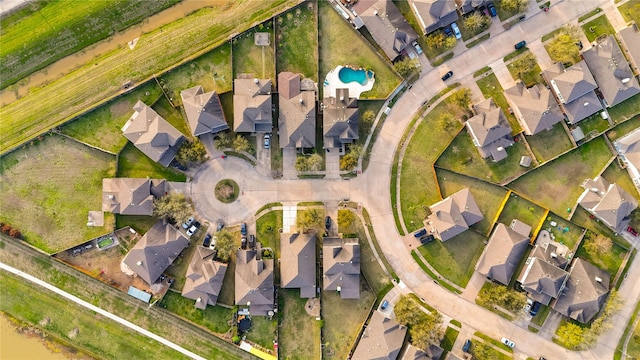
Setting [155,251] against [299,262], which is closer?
[299,262]

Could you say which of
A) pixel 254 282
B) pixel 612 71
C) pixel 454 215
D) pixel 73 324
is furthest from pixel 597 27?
pixel 73 324

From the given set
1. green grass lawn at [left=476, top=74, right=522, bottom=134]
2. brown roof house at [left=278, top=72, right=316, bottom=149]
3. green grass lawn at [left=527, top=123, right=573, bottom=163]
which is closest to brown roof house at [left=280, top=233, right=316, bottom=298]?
brown roof house at [left=278, top=72, right=316, bottom=149]

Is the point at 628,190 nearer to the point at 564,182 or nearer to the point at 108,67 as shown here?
the point at 564,182

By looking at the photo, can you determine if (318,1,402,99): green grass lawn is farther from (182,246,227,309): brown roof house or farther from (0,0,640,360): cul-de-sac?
(182,246,227,309): brown roof house

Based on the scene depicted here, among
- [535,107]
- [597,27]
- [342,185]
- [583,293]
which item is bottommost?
[342,185]

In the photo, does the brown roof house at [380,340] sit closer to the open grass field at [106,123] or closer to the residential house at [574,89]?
the residential house at [574,89]

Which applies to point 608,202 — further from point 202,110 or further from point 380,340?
point 202,110

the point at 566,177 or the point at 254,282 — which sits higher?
the point at 566,177
